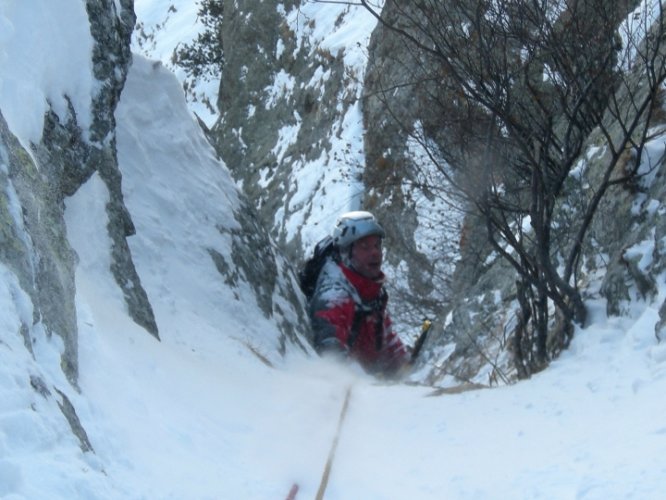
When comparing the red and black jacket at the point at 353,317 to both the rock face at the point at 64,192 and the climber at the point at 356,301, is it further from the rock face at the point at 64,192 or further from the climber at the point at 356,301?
the rock face at the point at 64,192

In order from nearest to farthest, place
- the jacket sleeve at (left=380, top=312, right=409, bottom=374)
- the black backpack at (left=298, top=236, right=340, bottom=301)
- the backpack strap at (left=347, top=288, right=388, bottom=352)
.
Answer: the backpack strap at (left=347, top=288, right=388, bottom=352) → the jacket sleeve at (left=380, top=312, right=409, bottom=374) → the black backpack at (left=298, top=236, right=340, bottom=301)

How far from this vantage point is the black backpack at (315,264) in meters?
9.59

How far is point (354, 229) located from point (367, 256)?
0.29 m

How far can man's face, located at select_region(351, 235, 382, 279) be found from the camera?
916 cm

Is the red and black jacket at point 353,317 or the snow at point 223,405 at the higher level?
the red and black jacket at point 353,317

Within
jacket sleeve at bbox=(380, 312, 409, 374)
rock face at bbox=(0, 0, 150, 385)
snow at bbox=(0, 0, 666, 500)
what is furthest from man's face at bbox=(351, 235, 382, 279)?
rock face at bbox=(0, 0, 150, 385)

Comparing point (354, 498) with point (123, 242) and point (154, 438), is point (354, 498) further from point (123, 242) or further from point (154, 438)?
point (123, 242)

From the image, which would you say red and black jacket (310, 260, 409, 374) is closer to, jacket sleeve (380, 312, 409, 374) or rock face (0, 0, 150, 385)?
jacket sleeve (380, 312, 409, 374)

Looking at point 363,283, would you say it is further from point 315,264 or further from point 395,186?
point 395,186

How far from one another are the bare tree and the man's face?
178cm

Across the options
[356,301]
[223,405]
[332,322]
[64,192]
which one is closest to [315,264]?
[356,301]

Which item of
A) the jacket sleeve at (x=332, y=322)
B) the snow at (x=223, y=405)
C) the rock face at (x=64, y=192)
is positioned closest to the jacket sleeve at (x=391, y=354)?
the jacket sleeve at (x=332, y=322)

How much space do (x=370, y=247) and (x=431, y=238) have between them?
454 centimetres

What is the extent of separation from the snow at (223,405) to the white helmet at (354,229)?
179cm
